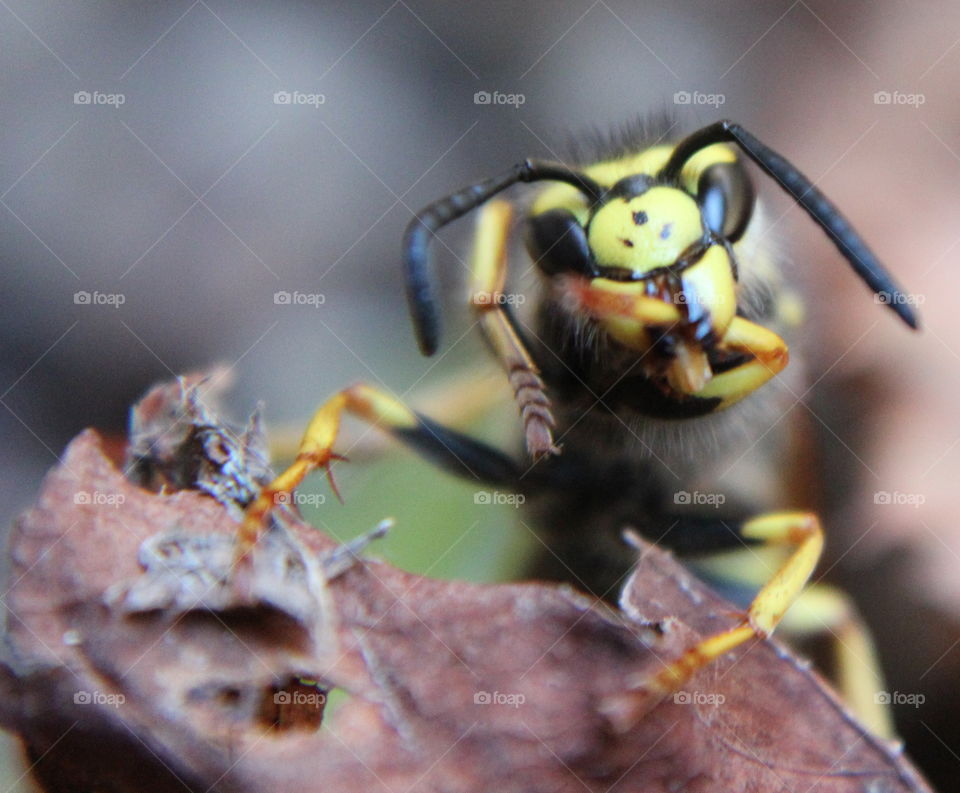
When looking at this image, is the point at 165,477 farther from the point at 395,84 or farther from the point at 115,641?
the point at 395,84

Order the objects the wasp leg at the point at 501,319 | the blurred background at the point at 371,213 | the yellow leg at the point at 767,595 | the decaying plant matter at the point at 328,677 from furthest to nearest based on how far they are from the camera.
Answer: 1. the blurred background at the point at 371,213
2. the wasp leg at the point at 501,319
3. the yellow leg at the point at 767,595
4. the decaying plant matter at the point at 328,677

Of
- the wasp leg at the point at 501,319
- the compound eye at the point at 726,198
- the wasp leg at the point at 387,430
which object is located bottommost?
the wasp leg at the point at 387,430

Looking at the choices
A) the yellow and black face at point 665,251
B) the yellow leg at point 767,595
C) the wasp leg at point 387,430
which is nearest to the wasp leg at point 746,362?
the yellow and black face at point 665,251

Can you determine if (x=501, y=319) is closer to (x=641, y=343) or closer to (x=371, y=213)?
(x=641, y=343)

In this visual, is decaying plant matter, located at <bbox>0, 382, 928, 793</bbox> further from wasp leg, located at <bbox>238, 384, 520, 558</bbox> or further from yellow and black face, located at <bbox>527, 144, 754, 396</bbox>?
yellow and black face, located at <bbox>527, 144, 754, 396</bbox>

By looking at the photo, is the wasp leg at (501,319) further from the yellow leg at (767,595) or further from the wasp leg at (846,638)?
the wasp leg at (846,638)

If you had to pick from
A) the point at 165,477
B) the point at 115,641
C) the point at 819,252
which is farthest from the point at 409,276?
the point at 819,252

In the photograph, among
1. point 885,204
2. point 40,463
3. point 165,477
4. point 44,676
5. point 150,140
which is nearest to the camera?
point 44,676
